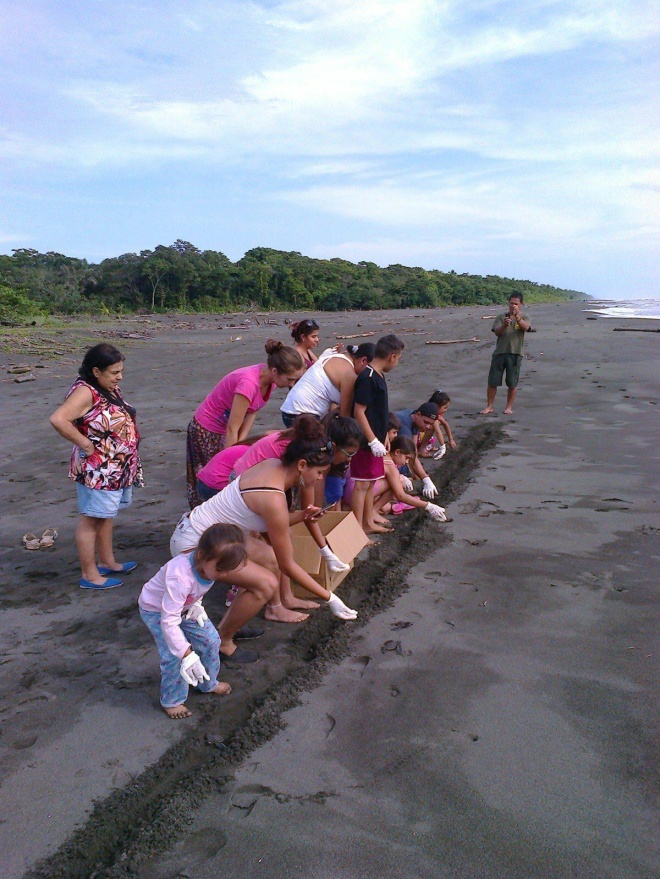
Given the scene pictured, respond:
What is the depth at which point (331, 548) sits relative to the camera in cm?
338

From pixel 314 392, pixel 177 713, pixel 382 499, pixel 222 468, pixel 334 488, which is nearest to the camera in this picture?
pixel 177 713

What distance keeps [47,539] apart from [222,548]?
96.7 inches

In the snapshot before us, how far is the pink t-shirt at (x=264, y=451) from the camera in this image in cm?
295

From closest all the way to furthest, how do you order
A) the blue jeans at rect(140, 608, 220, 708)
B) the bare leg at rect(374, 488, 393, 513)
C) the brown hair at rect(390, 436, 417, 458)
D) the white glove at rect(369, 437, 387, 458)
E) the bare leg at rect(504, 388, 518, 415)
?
1. the blue jeans at rect(140, 608, 220, 708)
2. the white glove at rect(369, 437, 387, 458)
3. the brown hair at rect(390, 436, 417, 458)
4. the bare leg at rect(374, 488, 393, 513)
5. the bare leg at rect(504, 388, 518, 415)

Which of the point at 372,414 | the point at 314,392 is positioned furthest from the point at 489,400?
the point at 314,392

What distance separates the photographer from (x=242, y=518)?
2.82 meters

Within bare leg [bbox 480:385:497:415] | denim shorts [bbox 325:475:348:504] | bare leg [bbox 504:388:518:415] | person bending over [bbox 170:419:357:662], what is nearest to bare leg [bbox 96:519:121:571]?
person bending over [bbox 170:419:357:662]

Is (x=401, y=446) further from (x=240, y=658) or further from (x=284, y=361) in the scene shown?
(x=240, y=658)

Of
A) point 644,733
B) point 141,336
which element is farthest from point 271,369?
point 141,336

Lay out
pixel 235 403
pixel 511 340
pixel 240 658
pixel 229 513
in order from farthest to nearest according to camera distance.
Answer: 1. pixel 511 340
2. pixel 235 403
3. pixel 240 658
4. pixel 229 513

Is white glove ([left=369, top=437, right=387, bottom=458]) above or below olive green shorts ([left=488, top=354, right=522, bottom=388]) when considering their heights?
below

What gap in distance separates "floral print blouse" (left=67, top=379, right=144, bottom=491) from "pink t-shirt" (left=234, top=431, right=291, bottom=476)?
849mm

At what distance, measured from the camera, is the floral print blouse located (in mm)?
3424

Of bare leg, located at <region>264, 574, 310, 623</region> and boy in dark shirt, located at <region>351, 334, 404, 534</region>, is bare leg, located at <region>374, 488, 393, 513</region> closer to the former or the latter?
boy in dark shirt, located at <region>351, 334, 404, 534</region>
